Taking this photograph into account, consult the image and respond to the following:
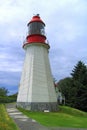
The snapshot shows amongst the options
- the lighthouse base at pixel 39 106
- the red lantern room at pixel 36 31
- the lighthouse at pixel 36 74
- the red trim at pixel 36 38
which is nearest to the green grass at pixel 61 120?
the lighthouse base at pixel 39 106

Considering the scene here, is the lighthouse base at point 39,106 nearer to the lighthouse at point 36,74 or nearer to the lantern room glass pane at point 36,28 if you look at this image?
the lighthouse at point 36,74

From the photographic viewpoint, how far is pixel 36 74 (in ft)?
91.1

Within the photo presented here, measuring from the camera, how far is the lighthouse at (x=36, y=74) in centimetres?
2692

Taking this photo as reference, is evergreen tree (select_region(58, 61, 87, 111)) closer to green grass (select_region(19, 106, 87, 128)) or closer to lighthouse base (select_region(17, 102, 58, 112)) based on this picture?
green grass (select_region(19, 106, 87, 128))

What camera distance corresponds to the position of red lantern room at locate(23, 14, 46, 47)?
94.2 feet

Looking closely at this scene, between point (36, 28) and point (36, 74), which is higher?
point (36, 28)

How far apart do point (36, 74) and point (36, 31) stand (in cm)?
539

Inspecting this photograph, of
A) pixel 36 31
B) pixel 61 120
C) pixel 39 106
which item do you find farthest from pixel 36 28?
pixel 61 120

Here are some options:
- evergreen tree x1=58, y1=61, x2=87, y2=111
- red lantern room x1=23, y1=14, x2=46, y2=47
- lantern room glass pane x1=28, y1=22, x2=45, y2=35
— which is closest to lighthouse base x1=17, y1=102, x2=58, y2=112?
red lantern room x1=23, y1=14, x2=46, y2=47

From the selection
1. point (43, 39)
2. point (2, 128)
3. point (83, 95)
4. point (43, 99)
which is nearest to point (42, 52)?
point (43, 39)

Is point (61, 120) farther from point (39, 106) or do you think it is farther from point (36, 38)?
point (36, 38)

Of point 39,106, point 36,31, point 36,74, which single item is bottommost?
point 39,106

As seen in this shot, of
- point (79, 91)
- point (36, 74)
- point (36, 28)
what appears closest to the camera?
point (36, 74)

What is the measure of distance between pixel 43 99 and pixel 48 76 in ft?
10.1
